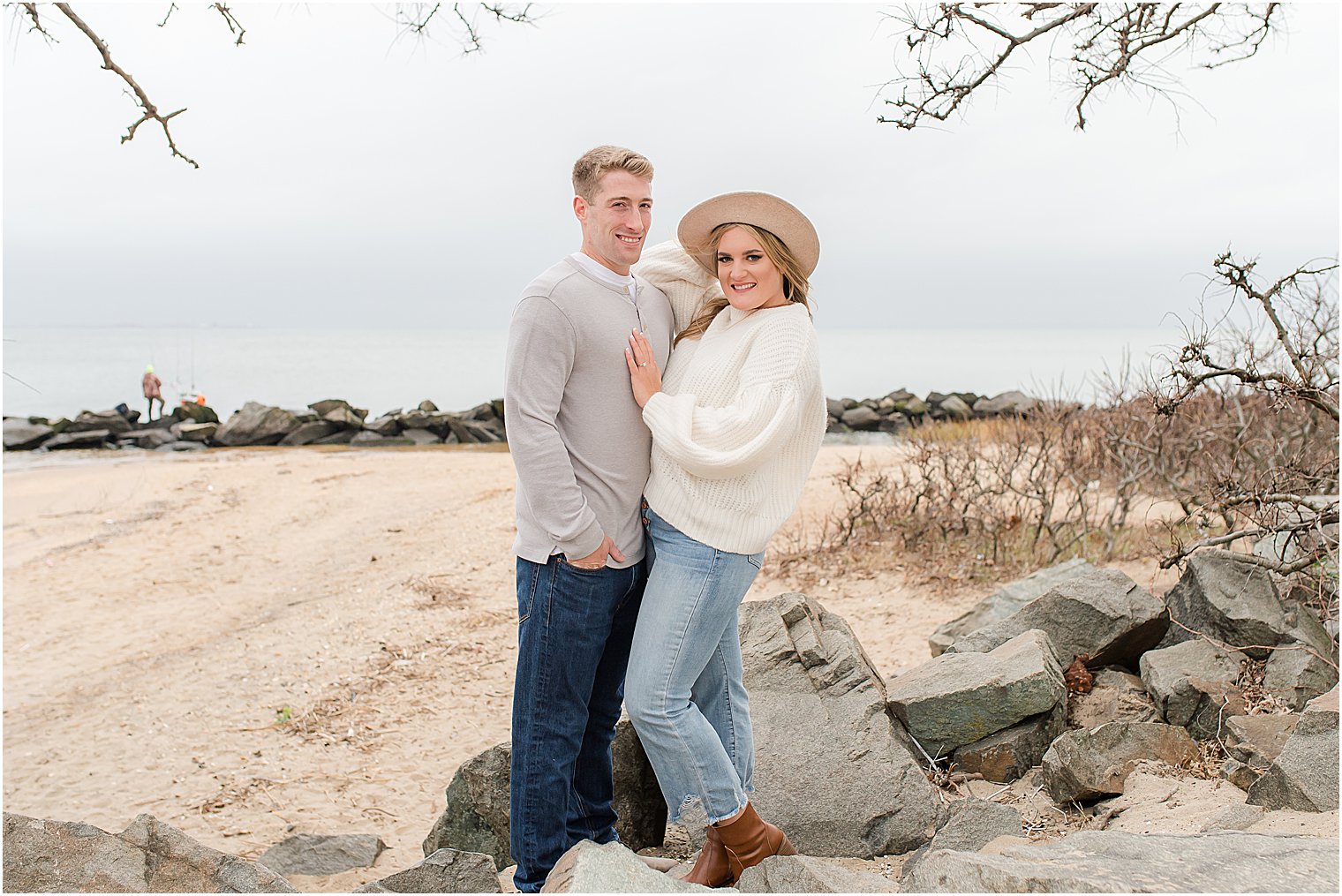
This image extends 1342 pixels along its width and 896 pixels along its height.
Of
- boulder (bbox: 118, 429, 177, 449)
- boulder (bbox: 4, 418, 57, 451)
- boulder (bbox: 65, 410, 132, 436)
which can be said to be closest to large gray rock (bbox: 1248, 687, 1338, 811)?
boulder (bbox: 118, 429, 177, 449)

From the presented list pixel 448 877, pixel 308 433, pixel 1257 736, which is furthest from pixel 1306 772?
pixel 308 433

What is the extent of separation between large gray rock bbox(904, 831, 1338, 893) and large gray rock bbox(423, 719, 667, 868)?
1707 millimetres

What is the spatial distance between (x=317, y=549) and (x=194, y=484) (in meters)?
5.59

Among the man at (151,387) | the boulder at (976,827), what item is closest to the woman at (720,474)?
the boulder at (976,827)

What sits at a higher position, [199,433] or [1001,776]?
[199,433]

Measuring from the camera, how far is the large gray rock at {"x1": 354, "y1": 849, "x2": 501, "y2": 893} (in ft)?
12.1

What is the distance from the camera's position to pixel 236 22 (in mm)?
4941

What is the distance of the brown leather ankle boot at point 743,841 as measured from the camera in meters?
3.37

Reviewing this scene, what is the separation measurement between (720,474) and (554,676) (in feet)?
2.87

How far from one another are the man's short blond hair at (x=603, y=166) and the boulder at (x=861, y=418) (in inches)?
972

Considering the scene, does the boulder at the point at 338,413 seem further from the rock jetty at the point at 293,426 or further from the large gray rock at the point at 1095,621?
the large gray rock at the point at 1095,621

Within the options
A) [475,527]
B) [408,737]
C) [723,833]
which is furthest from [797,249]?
[475,527]

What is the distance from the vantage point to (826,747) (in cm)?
431

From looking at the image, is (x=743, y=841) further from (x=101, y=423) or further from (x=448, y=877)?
(x=101, y=423)
